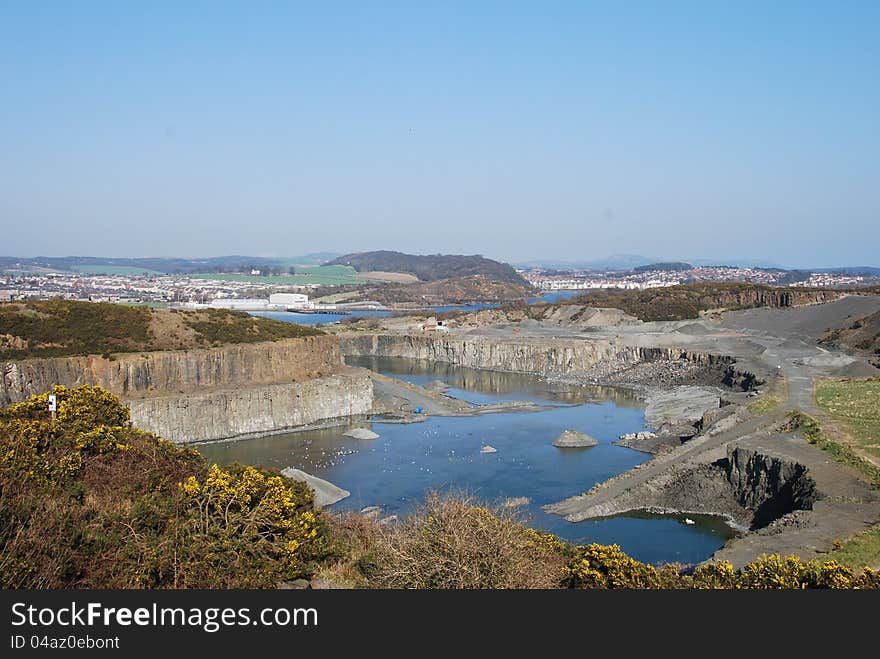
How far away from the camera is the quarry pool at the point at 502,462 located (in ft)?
103

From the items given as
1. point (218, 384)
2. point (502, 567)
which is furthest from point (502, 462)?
point (502, 567)

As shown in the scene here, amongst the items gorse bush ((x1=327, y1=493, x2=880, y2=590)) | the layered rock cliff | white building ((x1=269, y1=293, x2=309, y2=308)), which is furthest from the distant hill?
gorse bush ((x1=327, y1=493, x2=880, y2=590))

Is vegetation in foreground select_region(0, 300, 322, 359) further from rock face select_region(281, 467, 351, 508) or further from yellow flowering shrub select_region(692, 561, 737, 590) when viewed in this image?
yellow flowering shrub select_region(692, 561, 737, 590)

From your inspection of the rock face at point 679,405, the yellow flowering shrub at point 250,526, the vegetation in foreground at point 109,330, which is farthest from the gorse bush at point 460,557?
the rock face at point 679,405

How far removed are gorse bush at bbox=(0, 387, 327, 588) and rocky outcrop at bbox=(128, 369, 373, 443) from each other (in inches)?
976

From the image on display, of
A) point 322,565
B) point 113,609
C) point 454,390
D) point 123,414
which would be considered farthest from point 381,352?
point 113,609

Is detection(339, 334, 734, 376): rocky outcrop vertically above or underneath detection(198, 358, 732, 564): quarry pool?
above

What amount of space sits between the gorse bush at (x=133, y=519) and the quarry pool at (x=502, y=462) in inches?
437

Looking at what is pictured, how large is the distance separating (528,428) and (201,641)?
45.4 m

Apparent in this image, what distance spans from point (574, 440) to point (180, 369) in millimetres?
24604

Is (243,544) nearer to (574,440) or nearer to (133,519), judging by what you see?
(133,519)

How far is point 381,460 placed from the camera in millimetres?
44062

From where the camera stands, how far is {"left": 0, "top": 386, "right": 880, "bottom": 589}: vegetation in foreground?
41.7 ft

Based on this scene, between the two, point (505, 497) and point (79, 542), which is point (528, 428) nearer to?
point (505, 497)
